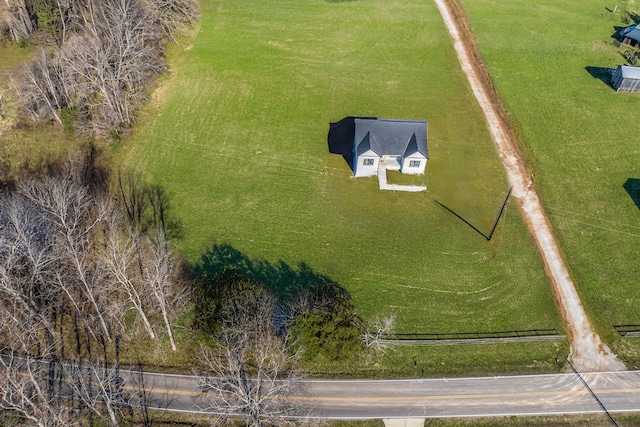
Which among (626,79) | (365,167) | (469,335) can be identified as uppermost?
(626,79)

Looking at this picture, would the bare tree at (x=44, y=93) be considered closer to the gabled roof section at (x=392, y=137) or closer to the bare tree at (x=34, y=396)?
the bare tree at (x=34, y=396)

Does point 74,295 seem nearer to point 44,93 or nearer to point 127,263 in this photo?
point 127,263

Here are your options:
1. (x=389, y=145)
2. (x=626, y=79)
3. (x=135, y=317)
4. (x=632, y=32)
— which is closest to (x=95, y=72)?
(x=135, y=317)

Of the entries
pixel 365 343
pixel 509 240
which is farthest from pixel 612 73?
pixel 365 343

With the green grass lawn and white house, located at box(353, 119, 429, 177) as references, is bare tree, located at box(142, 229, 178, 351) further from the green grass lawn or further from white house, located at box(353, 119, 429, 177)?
white house, located at box(353, 119, 429, 177)

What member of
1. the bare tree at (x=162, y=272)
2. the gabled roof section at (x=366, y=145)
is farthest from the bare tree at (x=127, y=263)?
the gabled roof section at (x=366, y=145)
